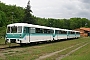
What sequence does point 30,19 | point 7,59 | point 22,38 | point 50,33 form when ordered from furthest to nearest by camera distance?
point 30,19
point 50,33
point 22,38
point 7,59

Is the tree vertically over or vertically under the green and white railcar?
over

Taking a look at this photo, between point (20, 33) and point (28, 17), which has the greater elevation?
point (28, 17)

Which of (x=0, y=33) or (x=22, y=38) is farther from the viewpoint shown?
(x=0, y=33)

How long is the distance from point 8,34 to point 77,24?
6065 inches

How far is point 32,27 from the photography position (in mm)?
33312

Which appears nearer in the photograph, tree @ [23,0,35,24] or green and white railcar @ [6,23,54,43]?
green and white railcar @ [6,23,54,43]

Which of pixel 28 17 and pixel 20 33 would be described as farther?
pixel 28 17

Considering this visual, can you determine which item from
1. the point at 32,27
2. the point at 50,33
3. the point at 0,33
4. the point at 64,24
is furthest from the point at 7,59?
the point at 64,24

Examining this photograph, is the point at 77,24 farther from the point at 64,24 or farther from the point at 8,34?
the point at 8,34

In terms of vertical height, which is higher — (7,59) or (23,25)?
(23,25)

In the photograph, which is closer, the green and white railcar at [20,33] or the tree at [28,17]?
the green and white railcar at [20,33]

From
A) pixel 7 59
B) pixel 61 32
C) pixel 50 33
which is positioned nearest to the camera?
pixel 7 59

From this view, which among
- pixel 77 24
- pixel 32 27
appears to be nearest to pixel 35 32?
pixel 32 27

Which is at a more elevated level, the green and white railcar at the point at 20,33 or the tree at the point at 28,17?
the tree at the point at 28,17
